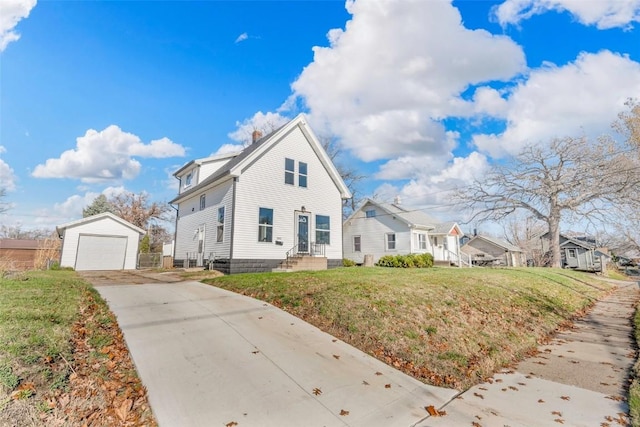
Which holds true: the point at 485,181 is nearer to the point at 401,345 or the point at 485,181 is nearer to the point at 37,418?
the point at 401,345

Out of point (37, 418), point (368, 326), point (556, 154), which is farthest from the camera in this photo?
point (556, 154)

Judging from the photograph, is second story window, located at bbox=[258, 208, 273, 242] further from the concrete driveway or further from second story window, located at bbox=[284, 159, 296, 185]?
the concrete driveway

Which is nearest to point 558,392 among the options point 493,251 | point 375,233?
point 375,233

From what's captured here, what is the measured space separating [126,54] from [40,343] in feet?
33.9

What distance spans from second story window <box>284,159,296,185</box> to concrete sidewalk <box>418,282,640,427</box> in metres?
11.8

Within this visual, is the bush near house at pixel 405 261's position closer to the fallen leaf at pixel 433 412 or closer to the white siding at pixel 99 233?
the white siding at pixel 99 233

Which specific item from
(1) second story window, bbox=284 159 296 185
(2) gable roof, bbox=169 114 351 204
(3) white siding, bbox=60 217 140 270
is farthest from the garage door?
(1) second story window, bbox=284 159 296 185

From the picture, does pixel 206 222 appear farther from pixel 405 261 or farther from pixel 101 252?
pixel 405 261

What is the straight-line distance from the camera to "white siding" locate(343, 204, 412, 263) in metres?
24.6

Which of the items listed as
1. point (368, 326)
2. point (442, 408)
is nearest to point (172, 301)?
point (368, 326)

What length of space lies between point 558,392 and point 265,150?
1322 cm

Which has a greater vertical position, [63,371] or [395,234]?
[395,234]

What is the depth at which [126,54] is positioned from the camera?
10812mm

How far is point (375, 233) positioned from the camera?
26.3 metres
